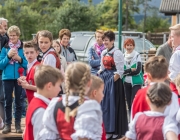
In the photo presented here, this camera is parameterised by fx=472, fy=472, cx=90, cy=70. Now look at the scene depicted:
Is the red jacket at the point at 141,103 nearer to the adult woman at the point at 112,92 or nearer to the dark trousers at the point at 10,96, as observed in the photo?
the dark trousers at the point at 10,96

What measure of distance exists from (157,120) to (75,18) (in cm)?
3370

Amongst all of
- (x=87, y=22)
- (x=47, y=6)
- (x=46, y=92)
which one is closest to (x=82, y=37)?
(x=46, y=92)

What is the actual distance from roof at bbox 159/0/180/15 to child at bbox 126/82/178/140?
26626 mm

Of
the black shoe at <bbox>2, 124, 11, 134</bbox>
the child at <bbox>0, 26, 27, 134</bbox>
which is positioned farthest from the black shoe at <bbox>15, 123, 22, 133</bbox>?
the black shoe at <bbox>2, 124, 11, 134</bbox>

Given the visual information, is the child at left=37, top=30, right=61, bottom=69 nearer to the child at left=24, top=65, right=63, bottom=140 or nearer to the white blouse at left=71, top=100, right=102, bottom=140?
the child at left=24, top=65, right=63, bottom=140

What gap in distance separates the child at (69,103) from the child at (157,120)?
0.56 metres

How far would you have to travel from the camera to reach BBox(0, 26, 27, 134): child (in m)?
6.81

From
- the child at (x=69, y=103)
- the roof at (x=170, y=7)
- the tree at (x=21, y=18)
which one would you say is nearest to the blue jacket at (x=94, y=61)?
the child at (x=69, y=103)

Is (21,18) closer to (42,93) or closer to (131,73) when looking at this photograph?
(131,73)

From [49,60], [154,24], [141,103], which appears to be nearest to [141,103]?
[141,103]

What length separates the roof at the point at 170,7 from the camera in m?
30.3

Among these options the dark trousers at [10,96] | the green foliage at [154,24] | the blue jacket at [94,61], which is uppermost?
the blue jacket at [94,61]

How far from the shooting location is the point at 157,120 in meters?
3.83

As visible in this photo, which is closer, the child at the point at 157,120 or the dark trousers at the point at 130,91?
the child at the point at 157,120
